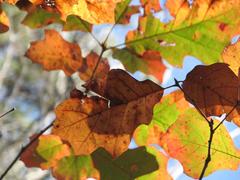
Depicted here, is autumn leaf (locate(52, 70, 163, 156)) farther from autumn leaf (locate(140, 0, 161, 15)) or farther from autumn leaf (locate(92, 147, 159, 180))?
autumn leaf (locate(140, 0, 161, 15))

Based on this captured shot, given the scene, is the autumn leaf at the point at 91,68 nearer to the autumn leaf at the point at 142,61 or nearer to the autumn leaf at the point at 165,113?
the autumn leaf at the point at 142,61

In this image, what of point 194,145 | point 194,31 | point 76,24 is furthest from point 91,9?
point 194,145

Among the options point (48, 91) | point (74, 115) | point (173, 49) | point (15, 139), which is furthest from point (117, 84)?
point (48, 91)

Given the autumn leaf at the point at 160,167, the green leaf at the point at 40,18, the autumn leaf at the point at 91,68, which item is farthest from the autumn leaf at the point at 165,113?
the green leaf at the point at 40,18

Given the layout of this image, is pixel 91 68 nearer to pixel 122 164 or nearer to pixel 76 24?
pixel 76 24

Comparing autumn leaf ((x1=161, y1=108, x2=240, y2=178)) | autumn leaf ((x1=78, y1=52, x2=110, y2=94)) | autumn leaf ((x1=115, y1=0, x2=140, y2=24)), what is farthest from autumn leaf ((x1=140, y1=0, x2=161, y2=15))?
autumn leaf ((x1=161, y1=108, x2=240, y2=178))

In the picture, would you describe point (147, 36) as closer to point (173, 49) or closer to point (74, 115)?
point (173, 49)

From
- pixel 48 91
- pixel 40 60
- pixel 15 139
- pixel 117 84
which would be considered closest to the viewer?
pixel 117 84

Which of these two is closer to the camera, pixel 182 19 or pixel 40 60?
pixel 182 19
